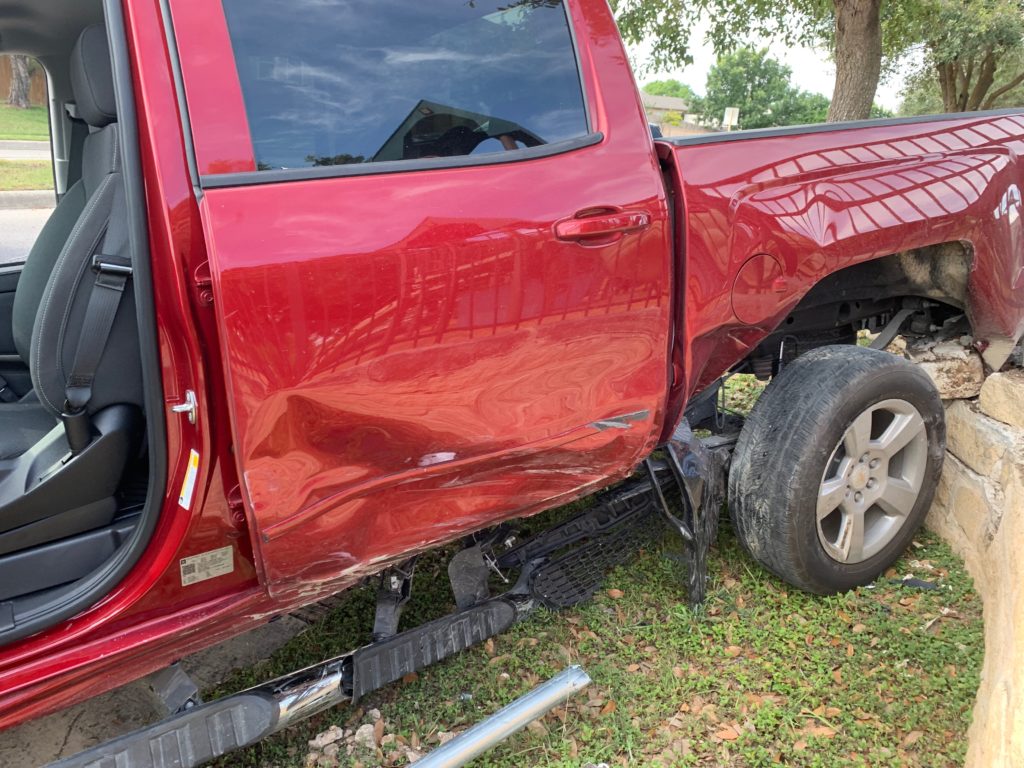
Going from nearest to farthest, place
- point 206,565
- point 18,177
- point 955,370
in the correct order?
1. point 206,565
2. point 955,370
3. point 18,177

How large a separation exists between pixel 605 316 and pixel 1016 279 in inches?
74.1

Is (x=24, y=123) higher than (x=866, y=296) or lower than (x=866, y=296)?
higher

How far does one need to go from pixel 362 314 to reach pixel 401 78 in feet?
1.90

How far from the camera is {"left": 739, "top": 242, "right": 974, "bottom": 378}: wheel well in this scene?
2.82 metres

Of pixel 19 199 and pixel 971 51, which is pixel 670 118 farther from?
pixel 19 199

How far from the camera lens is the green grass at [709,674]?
2.23 meters

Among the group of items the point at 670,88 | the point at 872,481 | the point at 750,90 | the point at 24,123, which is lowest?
the point at 872,481

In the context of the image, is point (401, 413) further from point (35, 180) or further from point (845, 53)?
point (35, 180)

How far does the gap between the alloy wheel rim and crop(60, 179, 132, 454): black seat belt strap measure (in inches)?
82.4

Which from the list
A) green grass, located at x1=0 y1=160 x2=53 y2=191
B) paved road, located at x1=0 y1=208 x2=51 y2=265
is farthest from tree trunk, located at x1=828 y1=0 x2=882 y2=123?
green grass, located at x1=0 y1=160 x2=53 y2=191

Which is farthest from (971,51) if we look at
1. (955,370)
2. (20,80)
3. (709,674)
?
(20,80)

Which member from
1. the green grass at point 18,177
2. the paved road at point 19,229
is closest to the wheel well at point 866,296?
the paved road at point 19,229

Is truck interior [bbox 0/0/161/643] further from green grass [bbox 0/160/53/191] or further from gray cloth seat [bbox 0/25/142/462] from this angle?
green grass [bbox 0/160/53/191]

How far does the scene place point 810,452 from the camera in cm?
250
